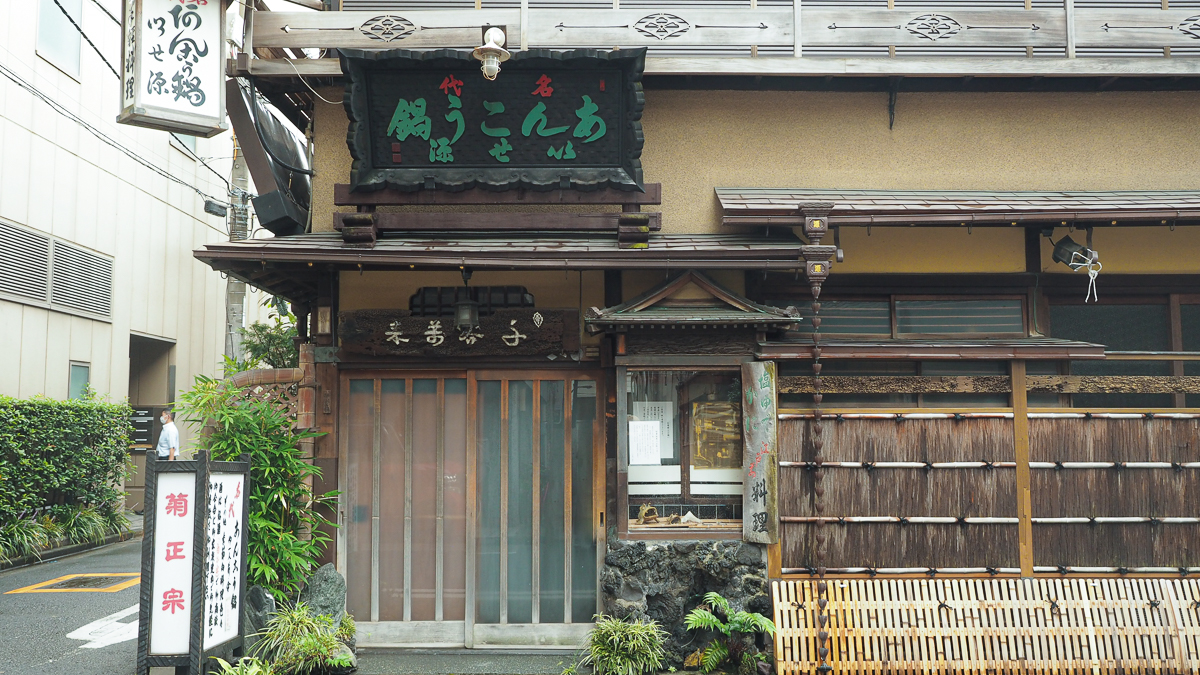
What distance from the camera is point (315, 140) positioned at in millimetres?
9805

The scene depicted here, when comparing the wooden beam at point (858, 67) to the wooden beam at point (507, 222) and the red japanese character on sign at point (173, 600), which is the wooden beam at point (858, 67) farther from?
the red japanese character on sign at point (173, 600)

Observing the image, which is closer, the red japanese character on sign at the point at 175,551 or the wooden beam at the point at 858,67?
the red japanese character on sign at the point at 175,551

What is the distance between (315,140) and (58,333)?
12.6m

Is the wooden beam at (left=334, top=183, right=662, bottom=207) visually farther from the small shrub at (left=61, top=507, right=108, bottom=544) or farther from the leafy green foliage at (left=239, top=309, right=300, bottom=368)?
the small shrub at (left=61, top=507, right=108, bottom=544)

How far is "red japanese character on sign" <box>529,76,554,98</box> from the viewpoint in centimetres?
905

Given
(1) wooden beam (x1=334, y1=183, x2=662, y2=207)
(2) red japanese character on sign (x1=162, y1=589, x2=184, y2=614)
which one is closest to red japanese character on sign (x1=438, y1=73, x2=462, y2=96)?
(1) wooden beam (x1=334, y1=183, x2=662, y2=207)

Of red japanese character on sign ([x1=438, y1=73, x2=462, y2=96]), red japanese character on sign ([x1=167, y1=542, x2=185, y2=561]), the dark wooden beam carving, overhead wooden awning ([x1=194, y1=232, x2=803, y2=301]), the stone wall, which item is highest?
red japanese character on sign ([x1=438, y1=73, x2=462, y2=96])

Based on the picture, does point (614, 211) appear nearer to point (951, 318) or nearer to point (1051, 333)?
point (951, 318)

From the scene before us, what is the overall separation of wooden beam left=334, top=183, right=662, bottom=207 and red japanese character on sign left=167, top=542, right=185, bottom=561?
4.13 m

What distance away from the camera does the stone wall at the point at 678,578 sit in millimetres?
8648

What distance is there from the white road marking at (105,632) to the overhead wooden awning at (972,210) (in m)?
8.92

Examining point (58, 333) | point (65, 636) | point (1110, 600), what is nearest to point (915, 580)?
point (1110, 600)

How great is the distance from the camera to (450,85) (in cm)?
906

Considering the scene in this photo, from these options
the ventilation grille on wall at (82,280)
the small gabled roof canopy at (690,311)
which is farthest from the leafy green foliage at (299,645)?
the ventilation grille on wall at (82,280)
